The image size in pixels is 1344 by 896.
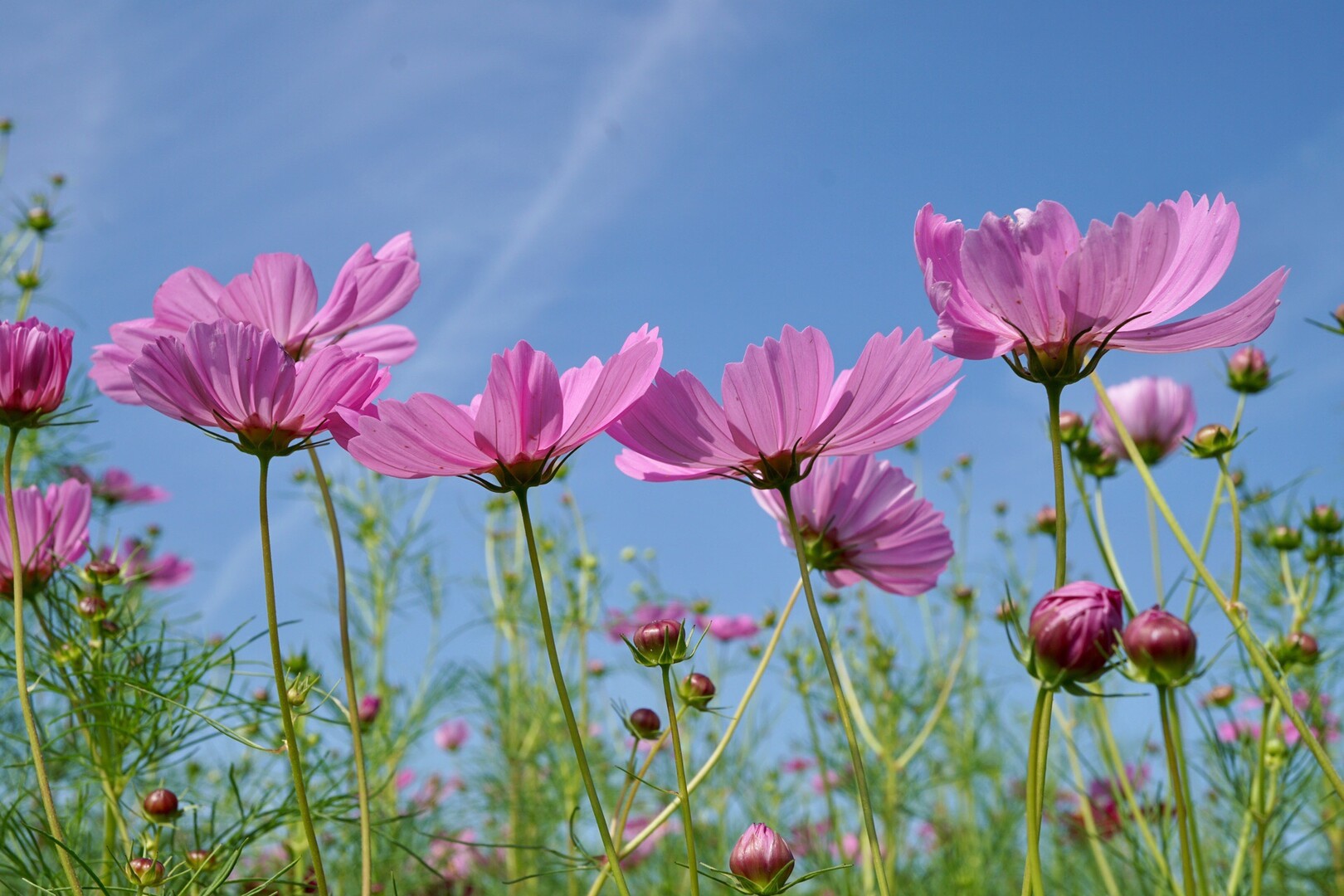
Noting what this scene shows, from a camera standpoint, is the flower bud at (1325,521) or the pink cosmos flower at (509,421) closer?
the pink cosmos flower at (509,421)

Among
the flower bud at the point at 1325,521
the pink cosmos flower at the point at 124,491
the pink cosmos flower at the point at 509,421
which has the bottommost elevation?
the pink cosmos flower at the point at 509,421

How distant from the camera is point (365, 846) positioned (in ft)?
1.47

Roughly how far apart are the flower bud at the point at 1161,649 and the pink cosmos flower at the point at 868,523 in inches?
9.9

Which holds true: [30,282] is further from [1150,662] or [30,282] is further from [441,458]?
[1150,662]

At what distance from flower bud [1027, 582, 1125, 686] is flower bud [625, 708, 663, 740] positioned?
28 centimetres

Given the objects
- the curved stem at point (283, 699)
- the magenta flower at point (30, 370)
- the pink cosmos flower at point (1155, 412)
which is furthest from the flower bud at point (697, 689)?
the pink cosmos flower at point (1155, 412)

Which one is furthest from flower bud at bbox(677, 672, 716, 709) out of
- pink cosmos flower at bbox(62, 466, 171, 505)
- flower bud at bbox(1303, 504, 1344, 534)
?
pink cosmos flower at bbox(62, 466, 171, 505)

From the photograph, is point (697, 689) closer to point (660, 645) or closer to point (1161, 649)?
point (660, 645)

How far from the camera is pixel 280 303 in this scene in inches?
26.2

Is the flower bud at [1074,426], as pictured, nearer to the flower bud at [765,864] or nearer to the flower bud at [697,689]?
the flower bud at [697,689]

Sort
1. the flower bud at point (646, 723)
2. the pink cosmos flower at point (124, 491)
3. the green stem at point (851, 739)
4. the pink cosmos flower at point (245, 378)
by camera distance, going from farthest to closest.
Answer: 1. the pink cosmos flower at point (124, 491)
2. the flower bud at point (646, 723)
3. the pink cosmos flower at point (245, 378)
4. the green stem at point (851, 739)

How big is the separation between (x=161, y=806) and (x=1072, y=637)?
0.58 metres

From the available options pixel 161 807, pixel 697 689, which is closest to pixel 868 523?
pixel 697 689

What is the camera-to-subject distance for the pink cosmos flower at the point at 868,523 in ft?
2.19
